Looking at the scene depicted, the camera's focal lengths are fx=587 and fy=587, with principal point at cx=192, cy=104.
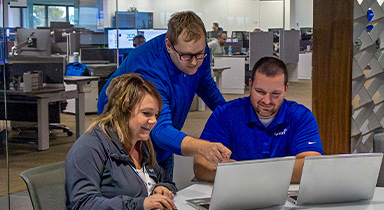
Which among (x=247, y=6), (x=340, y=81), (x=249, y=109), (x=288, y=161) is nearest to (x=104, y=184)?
(x=288, y=161)

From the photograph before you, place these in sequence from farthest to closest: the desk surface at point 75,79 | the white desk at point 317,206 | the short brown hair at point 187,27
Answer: the desk surface at point 75,79 → the short brown hair at point 187,27 → the white desk at point 317,206

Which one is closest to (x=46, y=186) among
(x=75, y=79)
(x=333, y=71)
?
(x=333, y=71)

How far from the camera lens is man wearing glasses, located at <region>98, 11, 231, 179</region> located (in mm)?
→ 2254

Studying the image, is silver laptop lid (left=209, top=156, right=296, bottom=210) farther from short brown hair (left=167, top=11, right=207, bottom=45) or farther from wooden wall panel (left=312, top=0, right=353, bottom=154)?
wooden wall panel (left=312, top=0, right=353, bottom=154)

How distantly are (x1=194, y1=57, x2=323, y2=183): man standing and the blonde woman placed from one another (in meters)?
0.56

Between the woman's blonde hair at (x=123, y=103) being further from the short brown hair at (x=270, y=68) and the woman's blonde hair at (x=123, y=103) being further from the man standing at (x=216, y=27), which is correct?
the man standing at (x=216, y=27)

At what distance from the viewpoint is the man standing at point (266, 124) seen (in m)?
2.63

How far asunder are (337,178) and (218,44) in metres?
6.38

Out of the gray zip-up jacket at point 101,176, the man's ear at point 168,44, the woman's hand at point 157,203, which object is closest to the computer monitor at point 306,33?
the man's ear at point 168,44

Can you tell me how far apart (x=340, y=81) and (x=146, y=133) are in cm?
292

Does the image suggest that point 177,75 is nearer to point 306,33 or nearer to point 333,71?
point 333,71

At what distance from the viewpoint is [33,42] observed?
6.84 metres

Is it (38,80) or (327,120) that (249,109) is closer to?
(327,120)

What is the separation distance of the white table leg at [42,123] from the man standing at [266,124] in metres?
4.16
